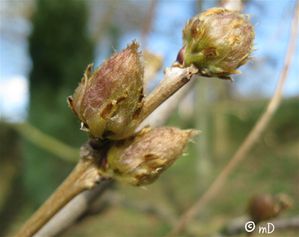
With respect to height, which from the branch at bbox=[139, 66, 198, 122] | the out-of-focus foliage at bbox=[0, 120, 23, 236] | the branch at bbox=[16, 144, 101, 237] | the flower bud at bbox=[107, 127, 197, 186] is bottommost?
the branch at bbox=[16, 144, 101, 237]

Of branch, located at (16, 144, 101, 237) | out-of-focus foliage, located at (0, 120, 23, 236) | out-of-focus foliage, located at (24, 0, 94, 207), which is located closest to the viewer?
branch, located at (16, 144, 101, 237)

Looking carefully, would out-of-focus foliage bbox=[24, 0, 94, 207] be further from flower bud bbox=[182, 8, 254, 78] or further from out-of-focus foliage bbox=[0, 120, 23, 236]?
flower bud bbox=[182, 8, 254, 78]

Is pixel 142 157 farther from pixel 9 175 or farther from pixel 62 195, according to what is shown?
pixel 9 175

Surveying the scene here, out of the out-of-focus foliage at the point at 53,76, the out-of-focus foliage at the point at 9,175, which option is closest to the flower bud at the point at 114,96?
the out-of-focus foliage at the point at 53,76

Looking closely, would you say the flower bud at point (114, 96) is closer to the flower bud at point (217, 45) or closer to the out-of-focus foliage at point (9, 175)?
the flower bud at point (217, 45)

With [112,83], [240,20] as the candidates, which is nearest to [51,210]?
[112,83]

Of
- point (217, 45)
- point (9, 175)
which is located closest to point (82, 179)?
point (217, 45)

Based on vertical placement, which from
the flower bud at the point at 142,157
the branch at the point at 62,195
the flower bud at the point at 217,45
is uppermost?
the flower bud at the point at 217,45

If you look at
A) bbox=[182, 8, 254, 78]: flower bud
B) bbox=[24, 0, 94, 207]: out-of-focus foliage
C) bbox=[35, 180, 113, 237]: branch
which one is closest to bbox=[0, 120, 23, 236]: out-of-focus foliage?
bbox=[24, 0, 94, 207]: out-of-focus foliage

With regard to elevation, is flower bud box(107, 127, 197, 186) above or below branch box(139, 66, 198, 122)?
below
